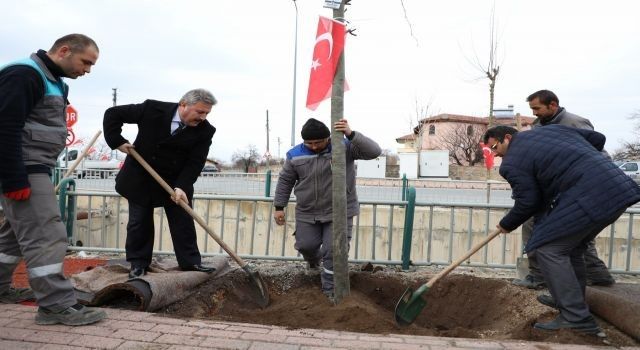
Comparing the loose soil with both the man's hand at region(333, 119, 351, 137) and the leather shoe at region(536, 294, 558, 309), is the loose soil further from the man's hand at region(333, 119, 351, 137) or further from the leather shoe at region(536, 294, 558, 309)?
the man's hand at region(333, 119, 351, 137)

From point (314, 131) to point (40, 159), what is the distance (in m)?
2.13

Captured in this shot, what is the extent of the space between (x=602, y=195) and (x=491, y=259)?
605 cm

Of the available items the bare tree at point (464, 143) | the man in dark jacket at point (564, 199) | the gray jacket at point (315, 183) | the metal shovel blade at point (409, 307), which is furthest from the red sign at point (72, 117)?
the bare tree at point (464, 143)

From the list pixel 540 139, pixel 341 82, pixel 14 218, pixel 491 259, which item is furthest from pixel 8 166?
pixel 491 259

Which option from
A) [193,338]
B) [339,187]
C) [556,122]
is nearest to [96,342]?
[193,338]

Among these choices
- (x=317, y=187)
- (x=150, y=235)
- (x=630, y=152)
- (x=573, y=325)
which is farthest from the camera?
(x=630, y=152)

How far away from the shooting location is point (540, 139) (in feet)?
11.8

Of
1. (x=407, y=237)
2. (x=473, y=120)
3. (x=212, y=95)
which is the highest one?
(x=473, y=120)

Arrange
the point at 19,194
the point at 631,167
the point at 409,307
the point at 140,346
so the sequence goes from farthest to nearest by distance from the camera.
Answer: the point at 631,167
the point at 409,307
the point at 19,194
the point at 140,346

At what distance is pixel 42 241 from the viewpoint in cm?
305

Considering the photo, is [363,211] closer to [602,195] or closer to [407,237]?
[407,237]

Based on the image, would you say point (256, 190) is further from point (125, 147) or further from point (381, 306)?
point (125, 147)

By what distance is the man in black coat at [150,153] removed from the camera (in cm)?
422

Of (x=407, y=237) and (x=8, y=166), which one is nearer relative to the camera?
A: (x=8, y=166)
